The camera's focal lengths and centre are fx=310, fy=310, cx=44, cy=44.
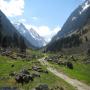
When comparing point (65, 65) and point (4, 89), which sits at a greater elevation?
point (65, 65)

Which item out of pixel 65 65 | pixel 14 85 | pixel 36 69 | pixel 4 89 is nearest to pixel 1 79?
pixel 14 85

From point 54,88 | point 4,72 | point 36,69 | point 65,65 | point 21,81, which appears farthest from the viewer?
point 65,65

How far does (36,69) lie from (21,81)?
23645 millimetres

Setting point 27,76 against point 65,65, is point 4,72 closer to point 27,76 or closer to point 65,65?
point 27,76

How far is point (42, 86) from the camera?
209ft

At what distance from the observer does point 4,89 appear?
64.6 meters

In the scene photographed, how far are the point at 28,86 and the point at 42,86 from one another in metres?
6.99

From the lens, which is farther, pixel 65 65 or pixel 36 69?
pixel 65 65

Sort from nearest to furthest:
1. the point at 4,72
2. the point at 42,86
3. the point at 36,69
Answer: the point at 42,86, the point at 4,72, the point at 36,69

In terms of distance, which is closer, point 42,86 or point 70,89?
point 42,86

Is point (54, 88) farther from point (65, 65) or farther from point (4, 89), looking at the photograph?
point (65, 65)

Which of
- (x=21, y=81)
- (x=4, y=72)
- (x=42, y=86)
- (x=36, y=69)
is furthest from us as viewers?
(x=36, y=69)

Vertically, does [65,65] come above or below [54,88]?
above

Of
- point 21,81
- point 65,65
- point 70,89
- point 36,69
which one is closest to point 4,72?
point 36,69
